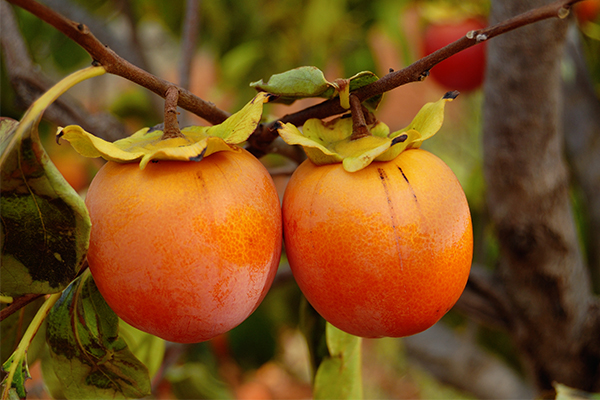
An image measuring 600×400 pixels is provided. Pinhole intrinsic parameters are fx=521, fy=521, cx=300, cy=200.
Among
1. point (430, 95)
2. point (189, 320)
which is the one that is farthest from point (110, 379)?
point (430, 95)

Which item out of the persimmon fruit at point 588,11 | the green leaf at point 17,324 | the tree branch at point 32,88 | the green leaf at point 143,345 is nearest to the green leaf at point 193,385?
the green leaf at point 143,345

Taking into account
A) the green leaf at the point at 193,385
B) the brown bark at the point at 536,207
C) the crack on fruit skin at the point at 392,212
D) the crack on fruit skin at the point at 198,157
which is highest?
the crack on fruit skin at the point at 198,157

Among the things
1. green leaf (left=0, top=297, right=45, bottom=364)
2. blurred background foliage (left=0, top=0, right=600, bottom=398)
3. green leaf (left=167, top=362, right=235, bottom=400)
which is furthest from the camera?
blurred background foliage (left=0, top=0, right=600, bottom=398)

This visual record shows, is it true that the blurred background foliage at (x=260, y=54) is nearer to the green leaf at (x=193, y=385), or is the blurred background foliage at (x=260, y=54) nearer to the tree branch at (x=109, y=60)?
the green leaf at (x=193, y=385)

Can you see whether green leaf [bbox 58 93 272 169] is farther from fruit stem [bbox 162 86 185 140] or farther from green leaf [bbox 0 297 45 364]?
green leaf [bbox 0 297 45 364]

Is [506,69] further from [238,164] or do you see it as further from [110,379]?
[110,379]

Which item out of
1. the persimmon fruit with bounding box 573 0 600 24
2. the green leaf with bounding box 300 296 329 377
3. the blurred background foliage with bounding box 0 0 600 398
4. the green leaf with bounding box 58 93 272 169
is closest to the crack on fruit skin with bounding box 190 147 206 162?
the green leaf with bounding box 58 93 272 169
